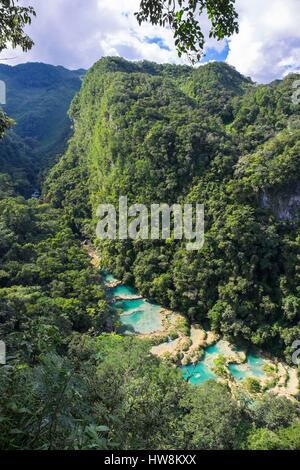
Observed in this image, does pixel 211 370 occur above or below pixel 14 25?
below

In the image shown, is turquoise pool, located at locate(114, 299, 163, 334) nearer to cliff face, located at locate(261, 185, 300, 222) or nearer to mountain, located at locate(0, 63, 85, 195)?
cliff face, located at locate(261, 185, 300, 222)

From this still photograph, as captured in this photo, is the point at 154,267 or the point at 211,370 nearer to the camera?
the point at 211,370

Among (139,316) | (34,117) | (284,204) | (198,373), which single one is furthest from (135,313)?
(34,117)

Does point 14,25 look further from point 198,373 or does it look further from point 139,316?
point 139,316

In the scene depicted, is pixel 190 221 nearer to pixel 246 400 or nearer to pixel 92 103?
pixel 246 400

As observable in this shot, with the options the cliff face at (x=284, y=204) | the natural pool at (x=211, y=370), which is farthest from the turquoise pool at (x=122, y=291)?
the cliff face at (x=284, y=204)

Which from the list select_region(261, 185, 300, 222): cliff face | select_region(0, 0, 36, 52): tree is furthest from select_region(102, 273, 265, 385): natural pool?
Result: select_region(0, 0, 36, 52): tree
